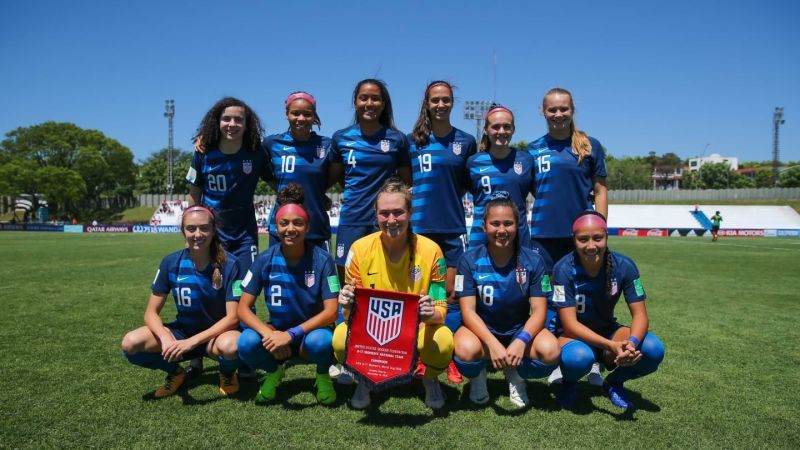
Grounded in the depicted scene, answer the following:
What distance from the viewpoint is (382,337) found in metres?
3.18

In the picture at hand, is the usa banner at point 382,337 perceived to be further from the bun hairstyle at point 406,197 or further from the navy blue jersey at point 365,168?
the navy blue jersey at point 365,168

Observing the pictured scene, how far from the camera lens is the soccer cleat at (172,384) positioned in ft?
11.8

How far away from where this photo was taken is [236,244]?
4.45 meters

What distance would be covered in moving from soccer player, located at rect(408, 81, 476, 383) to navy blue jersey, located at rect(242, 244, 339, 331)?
1001mm

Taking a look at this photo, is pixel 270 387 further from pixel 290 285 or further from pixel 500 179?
pixel 500 179

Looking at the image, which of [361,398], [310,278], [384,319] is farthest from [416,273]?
[361,398]

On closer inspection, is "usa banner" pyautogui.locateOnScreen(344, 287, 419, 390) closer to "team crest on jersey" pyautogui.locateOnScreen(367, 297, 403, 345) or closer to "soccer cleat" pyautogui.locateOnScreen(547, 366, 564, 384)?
"team crest on jersey" pyautogui.locateOnScreen(367, 297, 403, 345)

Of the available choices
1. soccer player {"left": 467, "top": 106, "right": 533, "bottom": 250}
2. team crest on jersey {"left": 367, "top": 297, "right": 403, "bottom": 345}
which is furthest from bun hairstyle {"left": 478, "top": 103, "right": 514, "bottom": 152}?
team crest on jersey {"left": 367, "top": 297, "right": 403, "bottom": 345}

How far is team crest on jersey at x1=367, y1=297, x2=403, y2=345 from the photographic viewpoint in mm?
3170

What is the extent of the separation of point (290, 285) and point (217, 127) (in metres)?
1.75

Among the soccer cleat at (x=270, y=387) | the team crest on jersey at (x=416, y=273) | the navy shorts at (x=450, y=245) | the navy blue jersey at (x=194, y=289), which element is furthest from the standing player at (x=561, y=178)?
the navy blue jersey at (x=194, y=289)

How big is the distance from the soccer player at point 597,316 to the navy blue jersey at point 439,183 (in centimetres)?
106

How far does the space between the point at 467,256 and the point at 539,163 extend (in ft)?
3.65

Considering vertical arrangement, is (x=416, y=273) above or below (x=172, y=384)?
above
